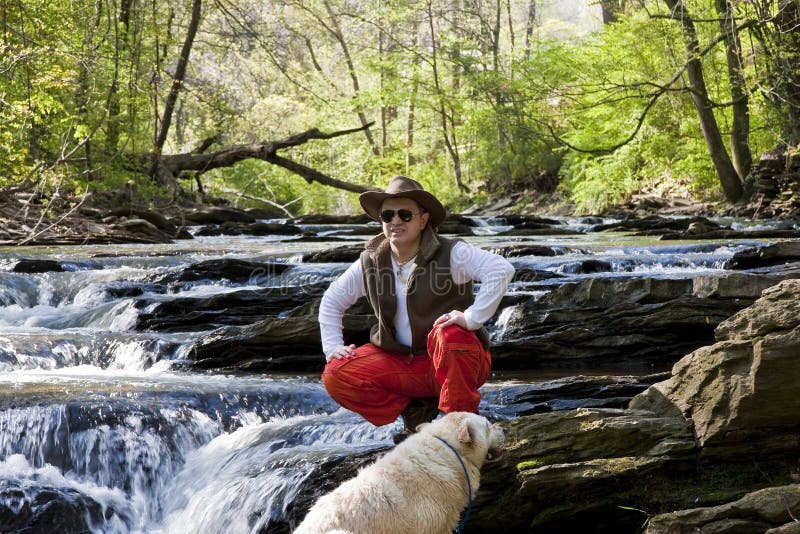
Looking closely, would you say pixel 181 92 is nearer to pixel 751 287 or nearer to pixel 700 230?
pixel 700 230

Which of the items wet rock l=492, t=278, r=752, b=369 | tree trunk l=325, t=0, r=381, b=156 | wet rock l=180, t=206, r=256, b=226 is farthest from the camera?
tree trunk l=325, t=0, r=381, b=156

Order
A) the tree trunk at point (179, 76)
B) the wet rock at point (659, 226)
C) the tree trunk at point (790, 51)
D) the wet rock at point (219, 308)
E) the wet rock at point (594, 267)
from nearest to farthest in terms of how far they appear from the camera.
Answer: the wet rock at point (219, 308)
the wet rock at point (594, 267)
the tree trunk at point (790, 51)
the wet rock at point (659, 226)
the tree trunk at point (179, 76)

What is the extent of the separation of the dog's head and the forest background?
9.84 m

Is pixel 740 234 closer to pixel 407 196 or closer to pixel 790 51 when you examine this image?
pixel 790 51

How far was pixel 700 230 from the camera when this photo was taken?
16516 mm

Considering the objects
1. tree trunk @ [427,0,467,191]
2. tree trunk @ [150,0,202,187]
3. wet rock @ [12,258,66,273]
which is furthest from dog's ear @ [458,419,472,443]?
tree trunk @ [427,0,467,191]

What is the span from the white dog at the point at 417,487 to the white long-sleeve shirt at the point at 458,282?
71 cm

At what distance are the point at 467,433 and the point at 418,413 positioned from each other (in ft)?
3.54

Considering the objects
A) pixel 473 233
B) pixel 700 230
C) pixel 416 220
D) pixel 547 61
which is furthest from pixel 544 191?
pixel 416 220

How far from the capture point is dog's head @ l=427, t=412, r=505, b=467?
382 cm

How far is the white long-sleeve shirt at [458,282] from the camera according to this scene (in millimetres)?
4391

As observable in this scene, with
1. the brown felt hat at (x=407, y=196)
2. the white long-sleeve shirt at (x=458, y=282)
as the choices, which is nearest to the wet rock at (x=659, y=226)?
the brown felt hat at (x=407, y=196)

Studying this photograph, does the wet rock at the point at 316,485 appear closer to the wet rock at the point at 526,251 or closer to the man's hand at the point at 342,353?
the man's hand at the point at 342,353

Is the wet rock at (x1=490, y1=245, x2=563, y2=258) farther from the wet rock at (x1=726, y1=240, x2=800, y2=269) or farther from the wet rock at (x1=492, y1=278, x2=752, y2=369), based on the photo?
the wet rock at (x1=492, y1=278, x2=752, y2=369)
